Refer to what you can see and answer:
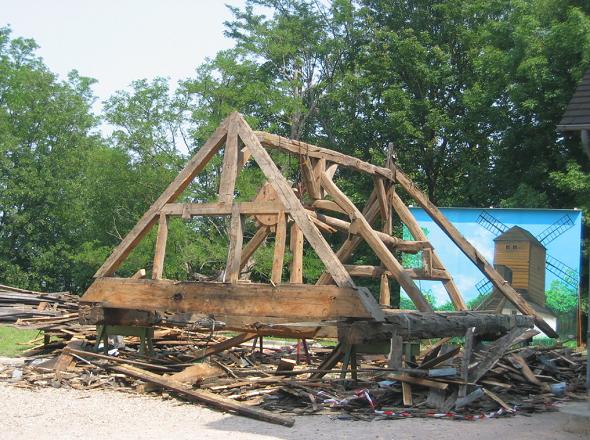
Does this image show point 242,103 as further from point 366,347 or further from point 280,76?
point 366,347

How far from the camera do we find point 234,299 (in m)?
→ 11.8

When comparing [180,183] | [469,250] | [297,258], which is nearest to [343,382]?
[297,258]

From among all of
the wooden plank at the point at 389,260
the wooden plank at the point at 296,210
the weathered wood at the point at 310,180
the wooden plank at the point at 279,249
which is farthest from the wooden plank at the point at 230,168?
the wooden plank at the point at 389,260

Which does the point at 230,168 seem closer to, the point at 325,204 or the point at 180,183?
the point at 180,183

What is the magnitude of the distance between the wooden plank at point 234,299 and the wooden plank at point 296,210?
24cm

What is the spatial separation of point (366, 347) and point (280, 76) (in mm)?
31019

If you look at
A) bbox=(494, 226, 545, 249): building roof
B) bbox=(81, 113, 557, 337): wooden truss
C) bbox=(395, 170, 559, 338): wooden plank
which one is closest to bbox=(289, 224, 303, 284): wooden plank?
bbox=(81, 113, 557, 337): wooden truss

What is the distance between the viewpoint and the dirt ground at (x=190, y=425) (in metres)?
8.78

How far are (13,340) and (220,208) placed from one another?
1035 cm

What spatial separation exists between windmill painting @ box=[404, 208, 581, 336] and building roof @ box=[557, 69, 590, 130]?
8.84 meters

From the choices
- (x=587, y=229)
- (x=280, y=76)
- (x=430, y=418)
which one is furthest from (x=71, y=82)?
(x=430, y=418)

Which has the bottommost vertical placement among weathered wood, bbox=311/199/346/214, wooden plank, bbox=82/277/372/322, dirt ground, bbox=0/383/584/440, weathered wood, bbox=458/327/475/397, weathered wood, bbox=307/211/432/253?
dirt ground, bbox=0/383/584/440

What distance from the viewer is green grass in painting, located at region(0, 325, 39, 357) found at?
17484mm

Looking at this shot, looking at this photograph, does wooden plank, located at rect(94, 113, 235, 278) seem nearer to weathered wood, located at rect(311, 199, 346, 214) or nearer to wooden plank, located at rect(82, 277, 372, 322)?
wooden plank, located at rect(82, 277, 372, 322)
